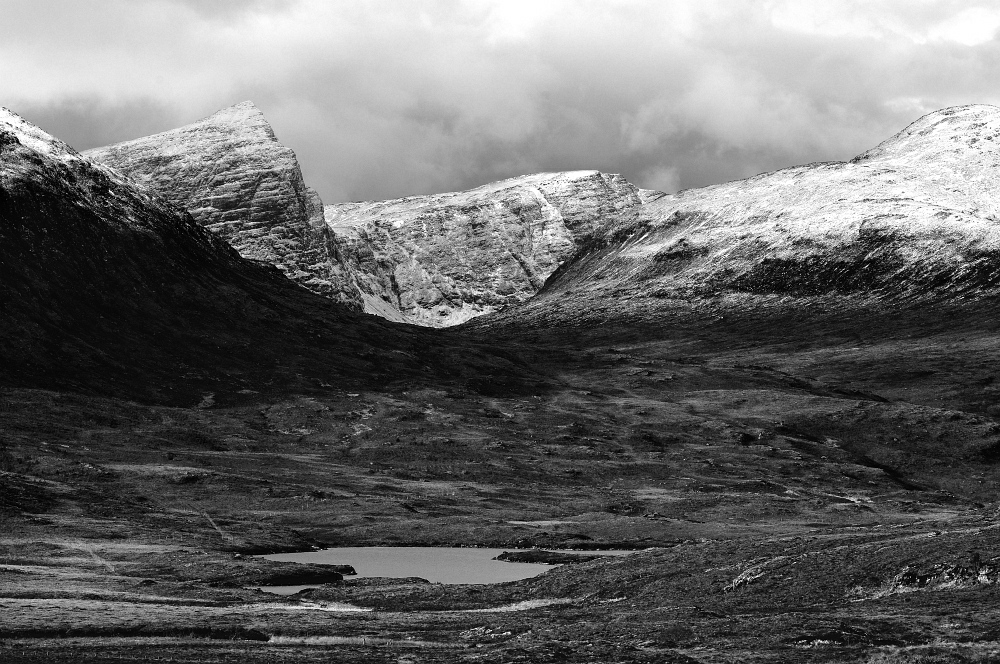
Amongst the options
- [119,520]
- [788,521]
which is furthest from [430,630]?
[788,521]

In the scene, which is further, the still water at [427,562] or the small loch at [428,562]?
the still water at [427,562]

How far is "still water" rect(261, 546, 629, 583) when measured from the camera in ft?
347

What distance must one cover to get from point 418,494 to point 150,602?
344 ft

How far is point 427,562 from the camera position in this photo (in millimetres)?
119000

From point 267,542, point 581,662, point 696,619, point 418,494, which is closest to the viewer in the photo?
point 581,662

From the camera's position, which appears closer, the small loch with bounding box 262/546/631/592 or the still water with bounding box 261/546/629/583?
the small loch with bounding box 262/546/631/592

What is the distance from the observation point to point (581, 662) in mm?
50750

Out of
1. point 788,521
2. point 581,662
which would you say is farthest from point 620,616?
point 788,521

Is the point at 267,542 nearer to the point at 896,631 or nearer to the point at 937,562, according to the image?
the point at 937,562

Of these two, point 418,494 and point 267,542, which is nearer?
point 267,542

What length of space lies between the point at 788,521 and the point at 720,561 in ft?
260

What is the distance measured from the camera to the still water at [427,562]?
347 feet

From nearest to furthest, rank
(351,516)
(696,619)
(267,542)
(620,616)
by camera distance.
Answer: (696,619) → (620,616) → (267,542) → (351,516)

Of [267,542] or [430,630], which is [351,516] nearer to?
[267,542]
